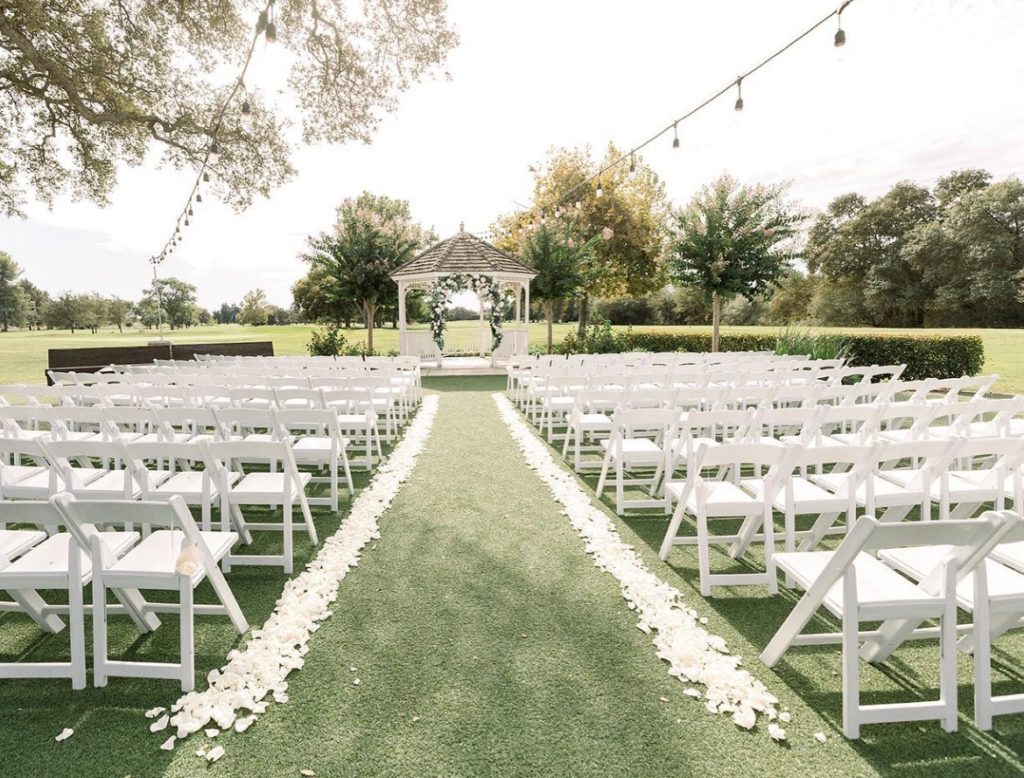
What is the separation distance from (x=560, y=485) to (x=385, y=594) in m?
2.47

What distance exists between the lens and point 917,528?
1.91 m

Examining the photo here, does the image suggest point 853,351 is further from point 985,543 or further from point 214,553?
point 214,553

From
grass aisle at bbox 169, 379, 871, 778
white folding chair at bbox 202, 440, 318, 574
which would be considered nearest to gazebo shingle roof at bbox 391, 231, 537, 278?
white folding chair at bbox 202, 440, 318, 574

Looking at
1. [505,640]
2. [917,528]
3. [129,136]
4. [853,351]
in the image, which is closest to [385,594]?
[505,640]

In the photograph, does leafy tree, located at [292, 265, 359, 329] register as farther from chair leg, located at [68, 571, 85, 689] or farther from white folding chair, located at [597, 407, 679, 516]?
chair leg, located at [68, 571, 85, 689]

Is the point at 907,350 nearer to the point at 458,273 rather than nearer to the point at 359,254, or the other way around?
the point at 458,273

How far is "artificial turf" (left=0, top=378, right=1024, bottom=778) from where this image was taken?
6.71 feet

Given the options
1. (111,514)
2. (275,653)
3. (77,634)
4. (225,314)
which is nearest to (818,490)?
(275,653)

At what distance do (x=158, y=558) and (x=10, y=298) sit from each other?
89.0 meters

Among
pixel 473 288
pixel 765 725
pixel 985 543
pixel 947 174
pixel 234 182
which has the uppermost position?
pixel 947 174

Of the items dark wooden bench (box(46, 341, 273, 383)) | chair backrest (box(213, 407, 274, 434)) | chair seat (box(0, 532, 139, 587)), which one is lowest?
chair seat (box(0, 532, 139, 587))

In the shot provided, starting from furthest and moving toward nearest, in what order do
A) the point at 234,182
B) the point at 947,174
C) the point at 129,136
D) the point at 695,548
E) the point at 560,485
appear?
the point at 947,174 → the point at 234,182 → the point at 129,136 → the point at 560,485 → the point at 695,548

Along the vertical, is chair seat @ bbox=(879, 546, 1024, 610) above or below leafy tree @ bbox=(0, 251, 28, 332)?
below

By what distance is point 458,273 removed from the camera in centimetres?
1642
